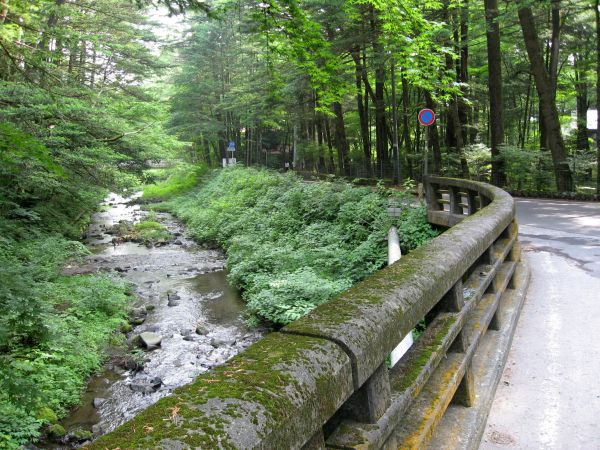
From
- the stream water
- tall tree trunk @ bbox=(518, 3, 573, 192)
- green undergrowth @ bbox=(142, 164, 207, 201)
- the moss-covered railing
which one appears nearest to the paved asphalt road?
the moss-covered railing

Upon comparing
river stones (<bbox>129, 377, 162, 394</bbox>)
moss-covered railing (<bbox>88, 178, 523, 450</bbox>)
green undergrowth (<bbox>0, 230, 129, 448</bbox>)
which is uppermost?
moss-covered railing (<bbox>88, 178, 523, 450</bbox>)

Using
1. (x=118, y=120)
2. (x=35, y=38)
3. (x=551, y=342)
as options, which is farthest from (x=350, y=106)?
(x=551, y=342)

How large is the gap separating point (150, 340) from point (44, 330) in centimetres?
409

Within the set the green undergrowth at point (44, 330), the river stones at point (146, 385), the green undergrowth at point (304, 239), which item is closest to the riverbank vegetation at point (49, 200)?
the green undergrowth at point (44, 330)

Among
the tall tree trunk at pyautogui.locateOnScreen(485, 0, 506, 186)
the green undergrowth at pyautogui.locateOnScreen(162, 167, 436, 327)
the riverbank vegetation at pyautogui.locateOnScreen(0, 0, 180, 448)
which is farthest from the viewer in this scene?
the tall tree trunk at pyautogui.locateOnScreen(485, 0, 506, 186)

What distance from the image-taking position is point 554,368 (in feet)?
14.1

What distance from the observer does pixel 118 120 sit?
16.3 metres

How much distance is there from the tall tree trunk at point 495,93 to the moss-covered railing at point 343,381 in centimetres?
2126

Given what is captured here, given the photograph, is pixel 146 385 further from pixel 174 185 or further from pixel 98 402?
pixel 174 185

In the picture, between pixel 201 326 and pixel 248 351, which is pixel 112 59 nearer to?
pixel 201 326

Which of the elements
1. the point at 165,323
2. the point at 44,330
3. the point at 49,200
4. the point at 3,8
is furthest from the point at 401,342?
the point at 49,200

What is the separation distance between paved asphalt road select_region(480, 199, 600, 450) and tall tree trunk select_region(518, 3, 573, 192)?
44.3ft

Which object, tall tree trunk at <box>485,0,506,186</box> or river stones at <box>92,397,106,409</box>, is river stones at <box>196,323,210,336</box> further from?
tall tree trunk at <box>485,0,506,186</box>

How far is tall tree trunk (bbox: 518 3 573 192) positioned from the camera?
20.7 metres
